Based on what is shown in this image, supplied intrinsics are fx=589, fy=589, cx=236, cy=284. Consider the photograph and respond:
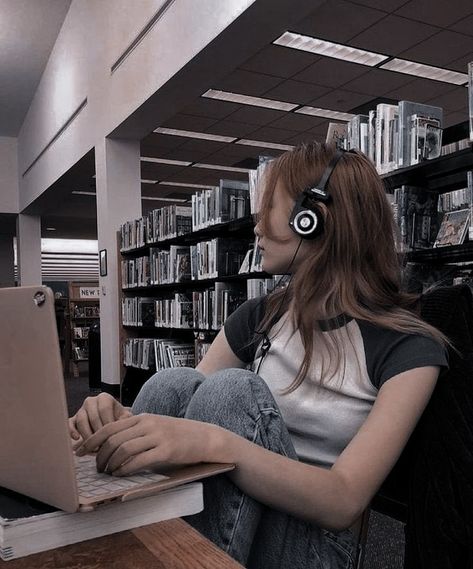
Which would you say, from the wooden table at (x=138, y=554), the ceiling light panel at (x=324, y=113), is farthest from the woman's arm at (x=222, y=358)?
the ceiling light panel at (x=324, y=113)

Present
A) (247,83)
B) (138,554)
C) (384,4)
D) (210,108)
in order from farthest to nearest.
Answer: (210,108)
(247,83)
(384,4)
(138,554)

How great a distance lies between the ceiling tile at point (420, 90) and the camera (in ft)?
18.0

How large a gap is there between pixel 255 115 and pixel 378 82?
4.63 ft

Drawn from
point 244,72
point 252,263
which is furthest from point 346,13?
point 252,263

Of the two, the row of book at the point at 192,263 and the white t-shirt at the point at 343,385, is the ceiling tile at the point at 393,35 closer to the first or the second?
the row of book at the point at 192,263

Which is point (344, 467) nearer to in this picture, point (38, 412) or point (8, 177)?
point (38, 412)

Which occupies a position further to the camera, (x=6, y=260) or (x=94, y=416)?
(x=6, y=260)

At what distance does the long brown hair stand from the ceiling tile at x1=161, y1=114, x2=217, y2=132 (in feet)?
18.3

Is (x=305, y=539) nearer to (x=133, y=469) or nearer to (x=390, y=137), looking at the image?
(x=133, y=469)

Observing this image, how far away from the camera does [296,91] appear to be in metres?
5.68

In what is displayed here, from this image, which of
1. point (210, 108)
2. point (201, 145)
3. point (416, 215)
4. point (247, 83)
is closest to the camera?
point (416, 215)

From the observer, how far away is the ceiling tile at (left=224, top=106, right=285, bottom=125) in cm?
619

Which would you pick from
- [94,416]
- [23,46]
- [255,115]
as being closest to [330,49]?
[255,115]

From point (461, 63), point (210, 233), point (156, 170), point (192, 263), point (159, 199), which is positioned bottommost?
point (192, 263)
